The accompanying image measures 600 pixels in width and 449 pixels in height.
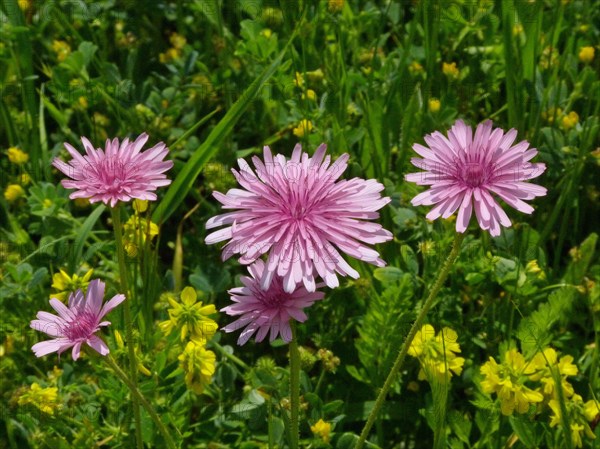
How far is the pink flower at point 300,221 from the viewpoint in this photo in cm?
162

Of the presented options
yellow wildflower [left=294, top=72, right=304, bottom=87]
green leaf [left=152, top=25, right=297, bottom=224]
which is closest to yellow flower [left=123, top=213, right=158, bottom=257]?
green leaf [left=152, top=25, right=297, bottom=224]

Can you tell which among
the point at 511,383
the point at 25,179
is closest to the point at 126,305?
the point at 511,383

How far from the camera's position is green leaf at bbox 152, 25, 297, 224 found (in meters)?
2.39

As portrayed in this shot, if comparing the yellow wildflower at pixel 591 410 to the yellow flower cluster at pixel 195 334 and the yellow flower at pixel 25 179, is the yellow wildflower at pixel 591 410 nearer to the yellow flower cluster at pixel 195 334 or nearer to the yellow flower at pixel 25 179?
the yellow flower cluster at pixel 195 334

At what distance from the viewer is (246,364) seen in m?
2.57

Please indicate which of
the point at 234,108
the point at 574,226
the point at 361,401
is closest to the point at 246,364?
the point at 361,401

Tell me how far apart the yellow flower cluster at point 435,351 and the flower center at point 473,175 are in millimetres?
433

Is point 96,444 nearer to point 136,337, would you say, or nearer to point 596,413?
point 136,337

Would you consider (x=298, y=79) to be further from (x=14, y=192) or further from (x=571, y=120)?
(x=14, y=192)

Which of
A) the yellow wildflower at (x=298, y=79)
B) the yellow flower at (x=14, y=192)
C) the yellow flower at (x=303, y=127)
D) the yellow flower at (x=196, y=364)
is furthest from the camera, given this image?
the yellow flower at (x=14, y=192)

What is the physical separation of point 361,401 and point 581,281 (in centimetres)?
76

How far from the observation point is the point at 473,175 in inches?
66.4

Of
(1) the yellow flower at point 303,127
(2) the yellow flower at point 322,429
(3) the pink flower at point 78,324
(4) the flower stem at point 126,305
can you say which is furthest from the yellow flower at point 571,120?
(3) the pink flower at point 78,324

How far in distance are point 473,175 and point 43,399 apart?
1225 millimetres
